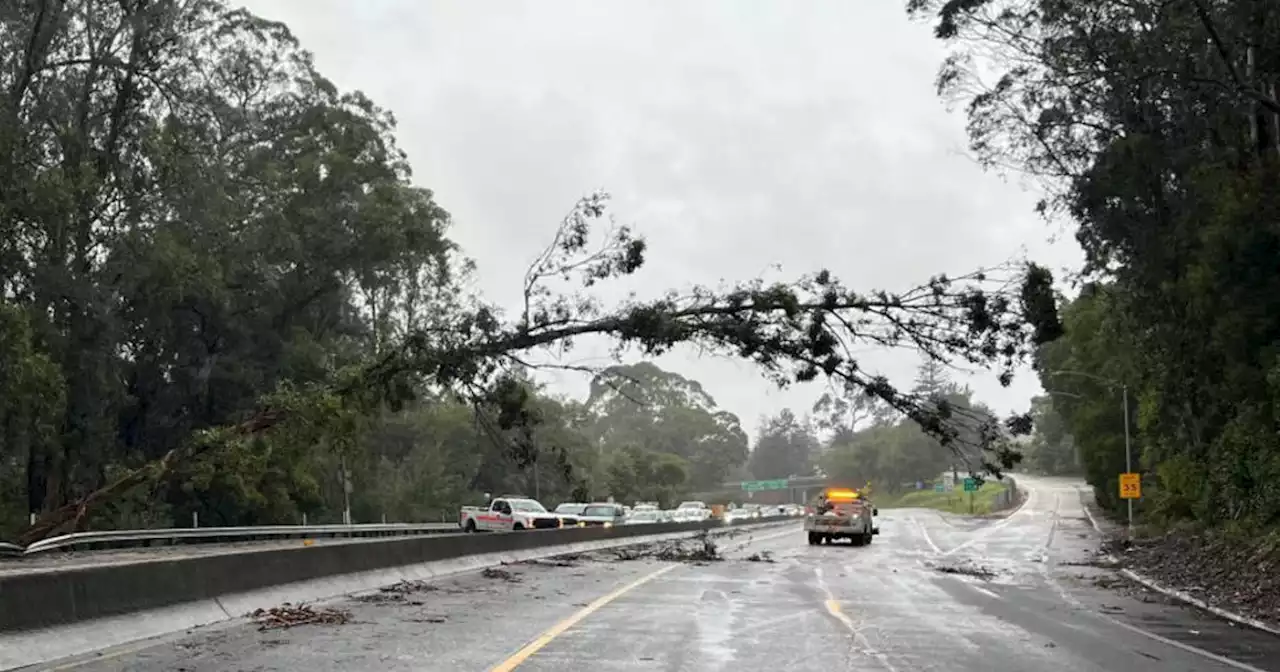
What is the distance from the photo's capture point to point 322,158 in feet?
168

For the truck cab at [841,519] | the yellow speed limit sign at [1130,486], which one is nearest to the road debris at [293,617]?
the truck cab at [841,519]

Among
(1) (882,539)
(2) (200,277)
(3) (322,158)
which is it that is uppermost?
(3) (322,158)

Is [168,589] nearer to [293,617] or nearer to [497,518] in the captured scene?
[293,617]

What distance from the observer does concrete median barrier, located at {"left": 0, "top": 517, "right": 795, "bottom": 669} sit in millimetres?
9516

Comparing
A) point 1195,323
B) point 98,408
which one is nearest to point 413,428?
point 98,408

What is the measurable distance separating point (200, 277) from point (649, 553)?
65.0ft

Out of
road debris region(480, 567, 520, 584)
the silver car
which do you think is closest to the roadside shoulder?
road debris region(480, 567, 520, 584)

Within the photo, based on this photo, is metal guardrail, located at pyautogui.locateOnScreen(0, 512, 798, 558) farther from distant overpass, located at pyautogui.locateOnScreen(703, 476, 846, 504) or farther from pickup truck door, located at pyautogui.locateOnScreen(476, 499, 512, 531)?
distant overpass, located at pyautogui.locateOnScreen(703, 476, 846, 504)

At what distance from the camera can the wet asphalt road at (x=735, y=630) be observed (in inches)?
411

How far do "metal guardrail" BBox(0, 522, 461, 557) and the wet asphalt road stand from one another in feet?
45.1

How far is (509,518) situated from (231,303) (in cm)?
1502

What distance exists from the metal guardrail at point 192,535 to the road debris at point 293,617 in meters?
16.1

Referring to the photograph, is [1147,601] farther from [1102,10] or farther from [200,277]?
[200,277]

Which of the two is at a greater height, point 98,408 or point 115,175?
point 115,175
